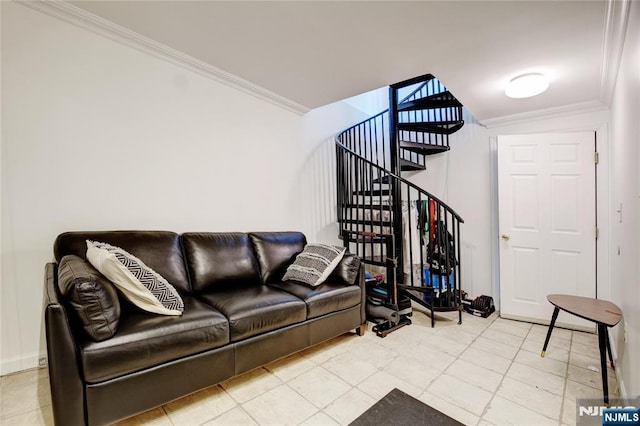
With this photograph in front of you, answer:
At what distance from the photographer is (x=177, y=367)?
61.2 inches

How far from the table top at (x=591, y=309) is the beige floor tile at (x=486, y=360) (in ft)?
1.94

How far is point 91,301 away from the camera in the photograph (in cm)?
134

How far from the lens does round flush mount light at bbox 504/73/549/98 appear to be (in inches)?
95.2

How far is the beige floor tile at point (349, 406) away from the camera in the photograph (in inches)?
61.8

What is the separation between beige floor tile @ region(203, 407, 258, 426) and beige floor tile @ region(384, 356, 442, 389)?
99 centimetres

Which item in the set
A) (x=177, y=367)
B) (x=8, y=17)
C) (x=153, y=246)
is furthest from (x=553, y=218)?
(x=8, y=17)

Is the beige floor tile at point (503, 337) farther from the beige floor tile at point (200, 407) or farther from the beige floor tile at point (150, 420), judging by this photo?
the beige floor tile at point (150, 420)

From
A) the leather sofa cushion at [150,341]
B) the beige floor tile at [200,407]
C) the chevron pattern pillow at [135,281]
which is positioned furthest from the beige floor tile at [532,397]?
the chevron pattern pillow at [135,281]

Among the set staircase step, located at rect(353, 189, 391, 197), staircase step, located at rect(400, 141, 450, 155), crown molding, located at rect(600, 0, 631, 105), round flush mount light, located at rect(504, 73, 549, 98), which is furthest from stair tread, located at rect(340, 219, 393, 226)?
crown molding, located at rect(600, 0, 631, 105)

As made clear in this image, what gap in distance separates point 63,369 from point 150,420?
57cm

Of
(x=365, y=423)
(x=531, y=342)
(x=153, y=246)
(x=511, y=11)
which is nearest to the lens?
(x=365, y=423)

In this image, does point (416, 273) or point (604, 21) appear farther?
point (416, 273)

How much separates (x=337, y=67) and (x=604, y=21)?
5.92 feet

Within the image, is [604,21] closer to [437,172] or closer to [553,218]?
[553,218]
